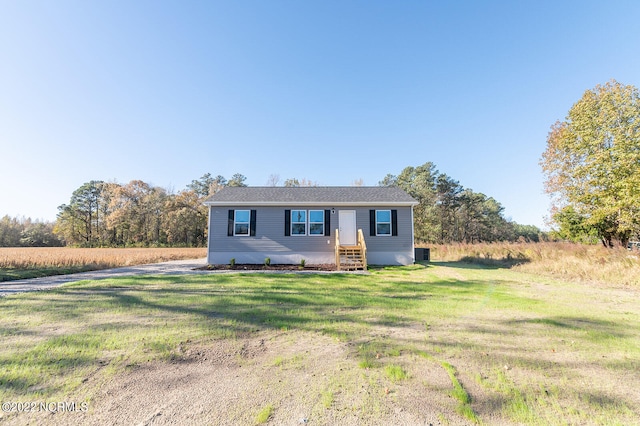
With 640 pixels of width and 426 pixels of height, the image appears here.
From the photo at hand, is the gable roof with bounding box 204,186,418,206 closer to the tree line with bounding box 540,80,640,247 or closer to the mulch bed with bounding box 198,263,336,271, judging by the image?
the mulch bed with bounding box 198,263,336,271

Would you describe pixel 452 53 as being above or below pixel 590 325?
above

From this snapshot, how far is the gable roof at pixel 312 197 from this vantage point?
13.2 m

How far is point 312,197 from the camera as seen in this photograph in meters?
13.8

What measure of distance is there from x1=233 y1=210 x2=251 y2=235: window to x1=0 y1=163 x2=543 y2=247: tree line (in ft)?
76.2

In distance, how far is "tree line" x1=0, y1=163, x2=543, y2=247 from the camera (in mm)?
34625

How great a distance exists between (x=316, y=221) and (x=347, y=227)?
164 cm

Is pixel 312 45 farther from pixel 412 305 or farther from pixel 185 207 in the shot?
pixel 185 207

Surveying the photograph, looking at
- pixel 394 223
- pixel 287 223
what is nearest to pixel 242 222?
pixel 287 223

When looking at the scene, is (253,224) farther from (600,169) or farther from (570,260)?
(600,169)

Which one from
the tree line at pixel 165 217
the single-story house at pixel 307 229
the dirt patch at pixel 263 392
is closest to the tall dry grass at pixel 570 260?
the single-story house at pixel 307 229

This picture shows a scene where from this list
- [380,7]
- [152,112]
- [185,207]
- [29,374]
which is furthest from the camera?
[185,207]

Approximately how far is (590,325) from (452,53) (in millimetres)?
14846

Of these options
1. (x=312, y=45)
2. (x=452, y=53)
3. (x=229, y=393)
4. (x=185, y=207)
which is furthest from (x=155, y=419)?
(x=185, y=207)

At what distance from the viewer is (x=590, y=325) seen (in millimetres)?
4133
